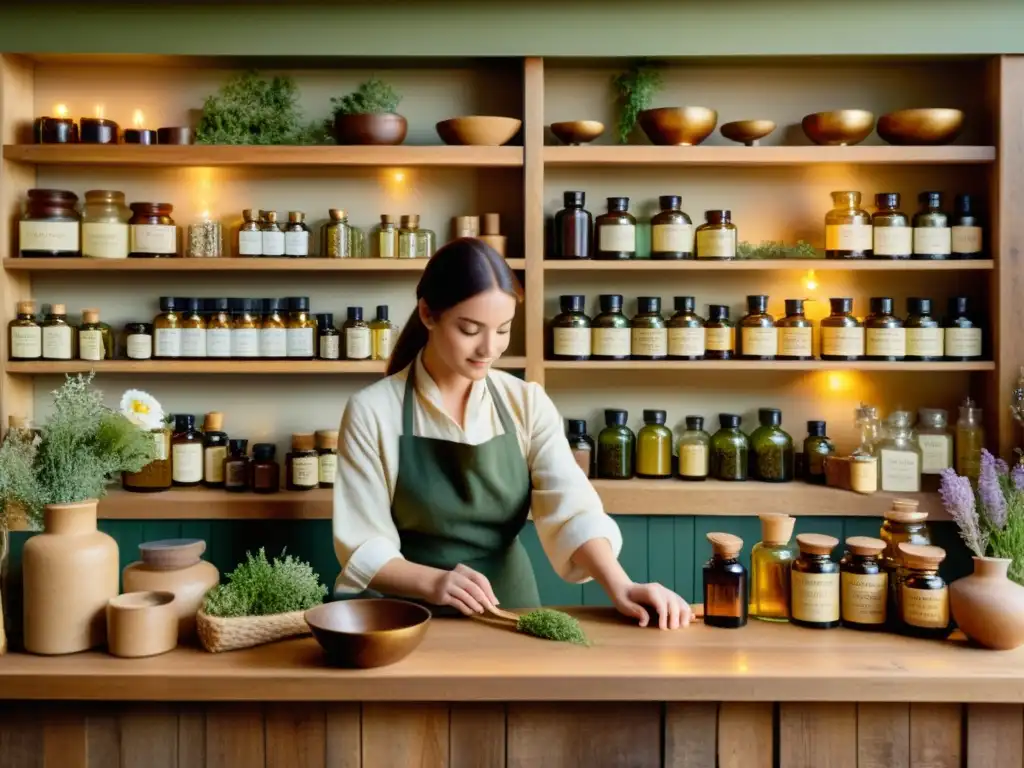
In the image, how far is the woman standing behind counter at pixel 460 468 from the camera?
178 centimetres

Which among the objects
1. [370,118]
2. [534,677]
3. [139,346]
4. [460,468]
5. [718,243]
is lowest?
[534,677]

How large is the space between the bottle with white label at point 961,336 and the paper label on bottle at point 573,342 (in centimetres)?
111

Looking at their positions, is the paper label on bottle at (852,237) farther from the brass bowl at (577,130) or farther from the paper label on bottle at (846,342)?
the brass bowl at (577,130)

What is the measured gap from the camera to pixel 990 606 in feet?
4.89

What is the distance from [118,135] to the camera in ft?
10.4

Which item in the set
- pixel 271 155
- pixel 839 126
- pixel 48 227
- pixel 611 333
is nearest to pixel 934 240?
pixel 839 126

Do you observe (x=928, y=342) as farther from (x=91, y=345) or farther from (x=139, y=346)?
(x=91, y=345)

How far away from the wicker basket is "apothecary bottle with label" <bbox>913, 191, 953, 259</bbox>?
2340mm

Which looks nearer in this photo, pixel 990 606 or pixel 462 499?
pixel 990 606

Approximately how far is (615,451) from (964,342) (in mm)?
1129

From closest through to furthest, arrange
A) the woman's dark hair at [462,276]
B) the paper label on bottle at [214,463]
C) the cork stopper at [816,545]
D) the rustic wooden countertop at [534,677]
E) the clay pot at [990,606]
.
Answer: the rustic wooden countertop at [534,677]
the clay pot at [990,606]
the cork stopper at [816,545]
the woman's dark hair at [462,276]
the paper label on bottle at [214,463]

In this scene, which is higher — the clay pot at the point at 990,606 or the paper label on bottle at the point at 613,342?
the paper label on bottle at the point at 613,342

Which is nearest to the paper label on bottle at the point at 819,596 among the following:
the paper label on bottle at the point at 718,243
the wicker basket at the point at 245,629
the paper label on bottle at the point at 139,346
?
the wicker basket at the point at 245,629

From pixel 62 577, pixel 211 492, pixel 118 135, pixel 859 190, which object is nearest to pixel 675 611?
pixel 62 577
